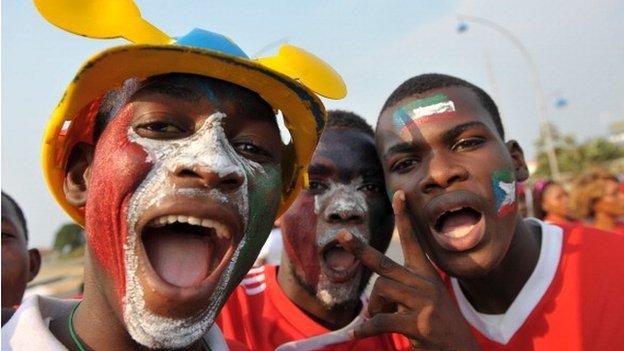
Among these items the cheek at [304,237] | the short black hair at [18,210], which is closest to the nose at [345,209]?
the cheek at [304,237]

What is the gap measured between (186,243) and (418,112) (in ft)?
4.55

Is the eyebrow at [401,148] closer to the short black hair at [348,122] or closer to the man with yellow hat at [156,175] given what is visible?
the short black hair at [348,122]

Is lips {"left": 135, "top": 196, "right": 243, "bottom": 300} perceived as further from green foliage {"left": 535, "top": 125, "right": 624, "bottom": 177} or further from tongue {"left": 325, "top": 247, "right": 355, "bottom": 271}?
green foliage {"left": 535, "top": 125, "right": 624, "bottom": 177}

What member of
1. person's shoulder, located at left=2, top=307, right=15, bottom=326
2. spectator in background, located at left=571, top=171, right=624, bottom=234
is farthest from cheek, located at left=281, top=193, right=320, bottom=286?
spectator in background, located at left=571, top=171, right=624, bottom=234

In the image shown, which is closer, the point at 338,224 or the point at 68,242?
the point at 338,224

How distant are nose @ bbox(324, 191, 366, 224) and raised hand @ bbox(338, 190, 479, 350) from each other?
0.38 metres

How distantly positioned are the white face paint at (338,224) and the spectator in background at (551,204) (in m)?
5.23

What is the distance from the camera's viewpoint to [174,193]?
1.57 m

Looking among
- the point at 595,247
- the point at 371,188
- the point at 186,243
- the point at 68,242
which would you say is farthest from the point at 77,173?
the point at 68,242

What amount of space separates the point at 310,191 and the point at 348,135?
0.40 meters

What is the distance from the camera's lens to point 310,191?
279 cm

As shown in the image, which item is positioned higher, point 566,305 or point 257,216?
point 257,216

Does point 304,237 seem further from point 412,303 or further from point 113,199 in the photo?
point 113,199

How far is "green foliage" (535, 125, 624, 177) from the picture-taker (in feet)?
148
